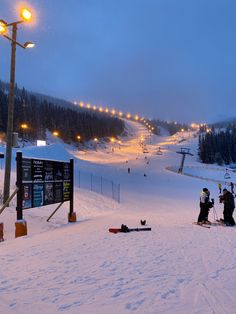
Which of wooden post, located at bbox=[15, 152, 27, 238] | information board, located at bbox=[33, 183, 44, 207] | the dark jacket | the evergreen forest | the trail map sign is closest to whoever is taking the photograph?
wooden post, located at bbox=[15, 152, 27, 238]

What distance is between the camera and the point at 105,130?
195m

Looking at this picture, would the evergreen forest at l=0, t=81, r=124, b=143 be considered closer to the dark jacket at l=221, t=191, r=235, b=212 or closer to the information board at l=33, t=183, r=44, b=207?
the information board at l=33, t=183, r=44, b=207

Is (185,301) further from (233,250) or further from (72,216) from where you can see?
(72,216)

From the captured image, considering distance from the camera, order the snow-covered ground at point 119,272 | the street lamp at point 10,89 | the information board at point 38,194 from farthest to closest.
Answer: the street lamp at point 10,89 < the information board at point 38,194 < the snow-covered ground at point 119,272

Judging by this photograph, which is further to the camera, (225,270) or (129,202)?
(129,202)

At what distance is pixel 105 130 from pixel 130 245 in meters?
186

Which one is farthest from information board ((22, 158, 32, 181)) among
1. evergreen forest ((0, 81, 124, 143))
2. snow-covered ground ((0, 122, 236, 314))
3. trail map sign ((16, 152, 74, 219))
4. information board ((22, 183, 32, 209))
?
evergreen forest ((0, 81, 124, 143))

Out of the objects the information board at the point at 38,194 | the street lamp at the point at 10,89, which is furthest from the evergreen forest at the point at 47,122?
the information board at the point at 38,194

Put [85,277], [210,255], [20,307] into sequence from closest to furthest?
[20,307] < [85,277] < [210,255]

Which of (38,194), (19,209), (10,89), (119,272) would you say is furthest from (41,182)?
(119,272)

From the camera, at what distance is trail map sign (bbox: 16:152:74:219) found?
1284cm

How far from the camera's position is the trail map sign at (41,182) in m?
12.8

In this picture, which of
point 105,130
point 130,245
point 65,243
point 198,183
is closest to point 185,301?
point 130,245

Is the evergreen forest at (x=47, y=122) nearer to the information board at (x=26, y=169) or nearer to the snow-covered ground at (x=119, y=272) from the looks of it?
the information board at (x=26, y=169)
